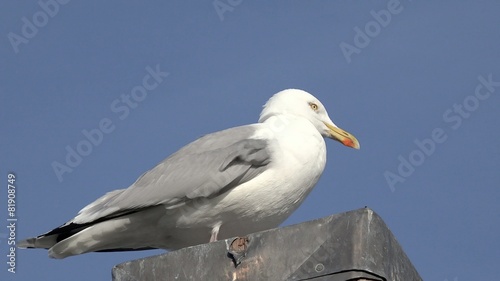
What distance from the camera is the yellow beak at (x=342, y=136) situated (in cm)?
934

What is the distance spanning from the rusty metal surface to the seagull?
6.71 feet

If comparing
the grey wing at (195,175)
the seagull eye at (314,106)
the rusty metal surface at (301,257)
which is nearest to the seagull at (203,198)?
the grey wing at (195,175)

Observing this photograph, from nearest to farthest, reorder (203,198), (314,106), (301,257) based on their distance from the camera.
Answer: (301,257) < (203,198) < (314,106)

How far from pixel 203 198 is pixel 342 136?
2057 millimetres

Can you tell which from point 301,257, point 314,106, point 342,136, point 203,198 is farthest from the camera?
point 314,106

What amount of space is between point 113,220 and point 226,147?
110 cm

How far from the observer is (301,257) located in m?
5.31

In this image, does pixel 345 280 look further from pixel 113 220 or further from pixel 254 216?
pixel 113 220

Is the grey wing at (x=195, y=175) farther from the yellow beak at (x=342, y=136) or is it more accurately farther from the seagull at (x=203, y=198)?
the yellow beak at (x=342, y=136)

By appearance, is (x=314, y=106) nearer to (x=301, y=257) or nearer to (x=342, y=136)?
(x=342, y=136)

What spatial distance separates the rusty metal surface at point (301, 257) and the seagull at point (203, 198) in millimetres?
2046

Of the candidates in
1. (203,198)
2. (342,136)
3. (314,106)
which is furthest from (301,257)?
(314,106)

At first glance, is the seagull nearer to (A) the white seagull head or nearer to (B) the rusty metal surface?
(A) the white seagull head

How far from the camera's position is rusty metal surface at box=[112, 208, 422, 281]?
16.6ft
